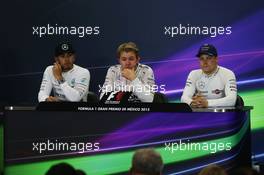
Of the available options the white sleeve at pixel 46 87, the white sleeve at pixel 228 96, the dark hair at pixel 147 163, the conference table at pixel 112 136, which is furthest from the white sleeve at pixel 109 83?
the dark hair at pixel 147 163

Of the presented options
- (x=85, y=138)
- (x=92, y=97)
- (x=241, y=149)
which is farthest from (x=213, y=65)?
(x=85, y=138)

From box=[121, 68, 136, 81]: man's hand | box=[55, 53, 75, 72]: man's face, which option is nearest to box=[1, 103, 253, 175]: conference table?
box=[121, 68, 136, 81]: man's hand

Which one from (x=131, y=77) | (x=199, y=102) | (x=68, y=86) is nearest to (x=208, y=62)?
(x=199, y=102)

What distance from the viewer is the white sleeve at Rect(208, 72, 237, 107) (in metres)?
7.96

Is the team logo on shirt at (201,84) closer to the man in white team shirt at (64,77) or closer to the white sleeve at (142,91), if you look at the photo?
the white sleeve at (142,91)

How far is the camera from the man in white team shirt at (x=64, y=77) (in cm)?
843

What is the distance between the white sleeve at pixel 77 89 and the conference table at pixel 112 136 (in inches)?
65.5

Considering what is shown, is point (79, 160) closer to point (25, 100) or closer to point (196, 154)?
point (196, 154)

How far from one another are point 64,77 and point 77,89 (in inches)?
14.1

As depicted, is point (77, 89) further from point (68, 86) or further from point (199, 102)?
point (199, 102)

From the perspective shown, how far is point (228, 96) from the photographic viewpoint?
8102 mm

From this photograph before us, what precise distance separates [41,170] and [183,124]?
1.30 meters

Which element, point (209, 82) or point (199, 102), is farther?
point (209, 82)

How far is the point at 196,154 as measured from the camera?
6.54 metres
